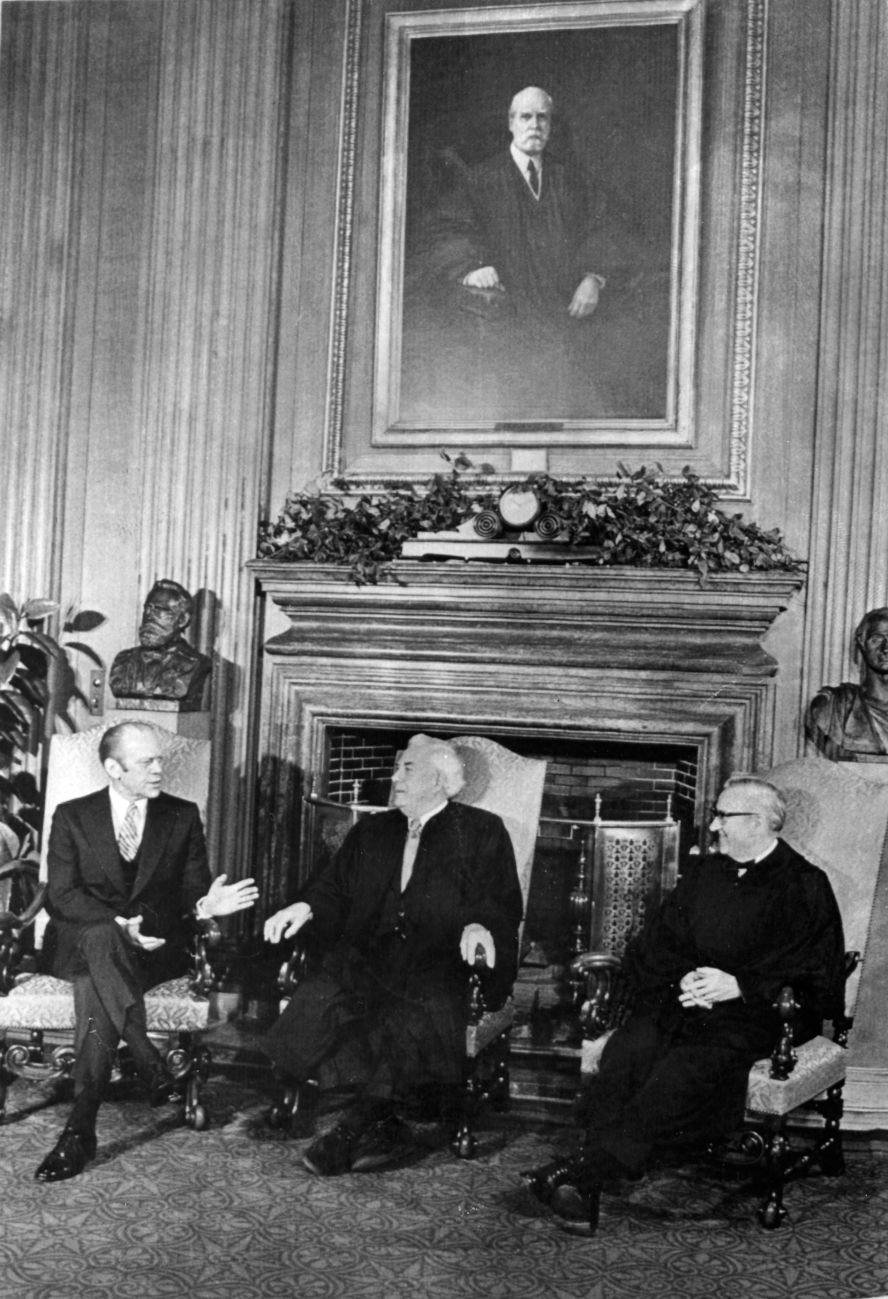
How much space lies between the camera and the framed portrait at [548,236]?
5.33 meters

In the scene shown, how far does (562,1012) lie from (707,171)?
345cm

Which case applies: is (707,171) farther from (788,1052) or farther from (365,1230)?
(365,1230)

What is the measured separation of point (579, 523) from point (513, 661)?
2.03ft

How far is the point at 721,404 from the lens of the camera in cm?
530

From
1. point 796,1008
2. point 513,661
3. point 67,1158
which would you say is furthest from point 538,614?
point 67,1158

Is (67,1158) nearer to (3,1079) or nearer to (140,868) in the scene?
(3,1079)

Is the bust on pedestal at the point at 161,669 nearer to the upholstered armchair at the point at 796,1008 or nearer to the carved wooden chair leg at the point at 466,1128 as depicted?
the carved wooden chair leg at the point at 466,1128

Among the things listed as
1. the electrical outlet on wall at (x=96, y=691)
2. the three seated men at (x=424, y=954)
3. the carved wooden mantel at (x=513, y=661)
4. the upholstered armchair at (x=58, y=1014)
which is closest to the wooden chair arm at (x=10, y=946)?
the upholstered armchair at (x=58, y=1014)

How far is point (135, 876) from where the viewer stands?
178 inches

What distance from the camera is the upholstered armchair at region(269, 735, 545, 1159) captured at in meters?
4.28

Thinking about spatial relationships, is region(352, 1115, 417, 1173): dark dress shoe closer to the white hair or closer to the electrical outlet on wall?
the white hair

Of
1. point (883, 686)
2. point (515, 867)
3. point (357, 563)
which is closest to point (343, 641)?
point (357, 563)

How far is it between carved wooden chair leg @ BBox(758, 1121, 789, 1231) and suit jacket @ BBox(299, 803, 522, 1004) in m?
1.03

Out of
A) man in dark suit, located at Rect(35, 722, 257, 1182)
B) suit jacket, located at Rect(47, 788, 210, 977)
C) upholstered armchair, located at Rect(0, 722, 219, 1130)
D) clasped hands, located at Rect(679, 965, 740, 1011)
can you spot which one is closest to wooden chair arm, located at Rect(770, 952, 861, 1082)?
clasped hands, located at Rect(679, 965, 740, 1011)
